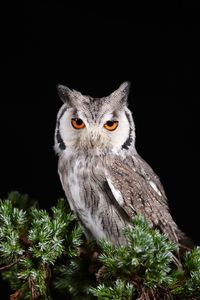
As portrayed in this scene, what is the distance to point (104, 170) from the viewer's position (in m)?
1.99

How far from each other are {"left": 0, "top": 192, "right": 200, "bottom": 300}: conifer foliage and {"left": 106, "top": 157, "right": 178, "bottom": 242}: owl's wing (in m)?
0.19

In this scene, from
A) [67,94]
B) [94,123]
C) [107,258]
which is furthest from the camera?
[67,94]

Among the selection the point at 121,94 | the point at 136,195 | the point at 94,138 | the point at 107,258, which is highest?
the point at 121,94

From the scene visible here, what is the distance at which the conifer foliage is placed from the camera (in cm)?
150

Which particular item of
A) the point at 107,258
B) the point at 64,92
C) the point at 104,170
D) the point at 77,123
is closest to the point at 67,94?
the point at 64,92

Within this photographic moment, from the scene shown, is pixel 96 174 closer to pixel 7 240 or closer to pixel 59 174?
pixel 59 174

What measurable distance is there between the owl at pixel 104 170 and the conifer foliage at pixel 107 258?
176 mm

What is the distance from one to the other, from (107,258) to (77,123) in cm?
63

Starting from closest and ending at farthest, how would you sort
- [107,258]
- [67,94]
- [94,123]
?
[107,258] < [94,123] < [67,94]

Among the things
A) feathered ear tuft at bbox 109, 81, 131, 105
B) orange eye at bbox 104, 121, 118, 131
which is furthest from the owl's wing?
feathered ear tuft at bbox 109, 81, 131, 105

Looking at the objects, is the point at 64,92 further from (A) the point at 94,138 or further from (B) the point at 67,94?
(A) the point at 94,138

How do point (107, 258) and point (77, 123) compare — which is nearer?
point (107, 258)

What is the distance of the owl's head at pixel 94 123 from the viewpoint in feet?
6.34

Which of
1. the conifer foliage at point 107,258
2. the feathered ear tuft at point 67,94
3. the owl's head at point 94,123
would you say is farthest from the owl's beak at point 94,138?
the conifer foliage at point 107,258
